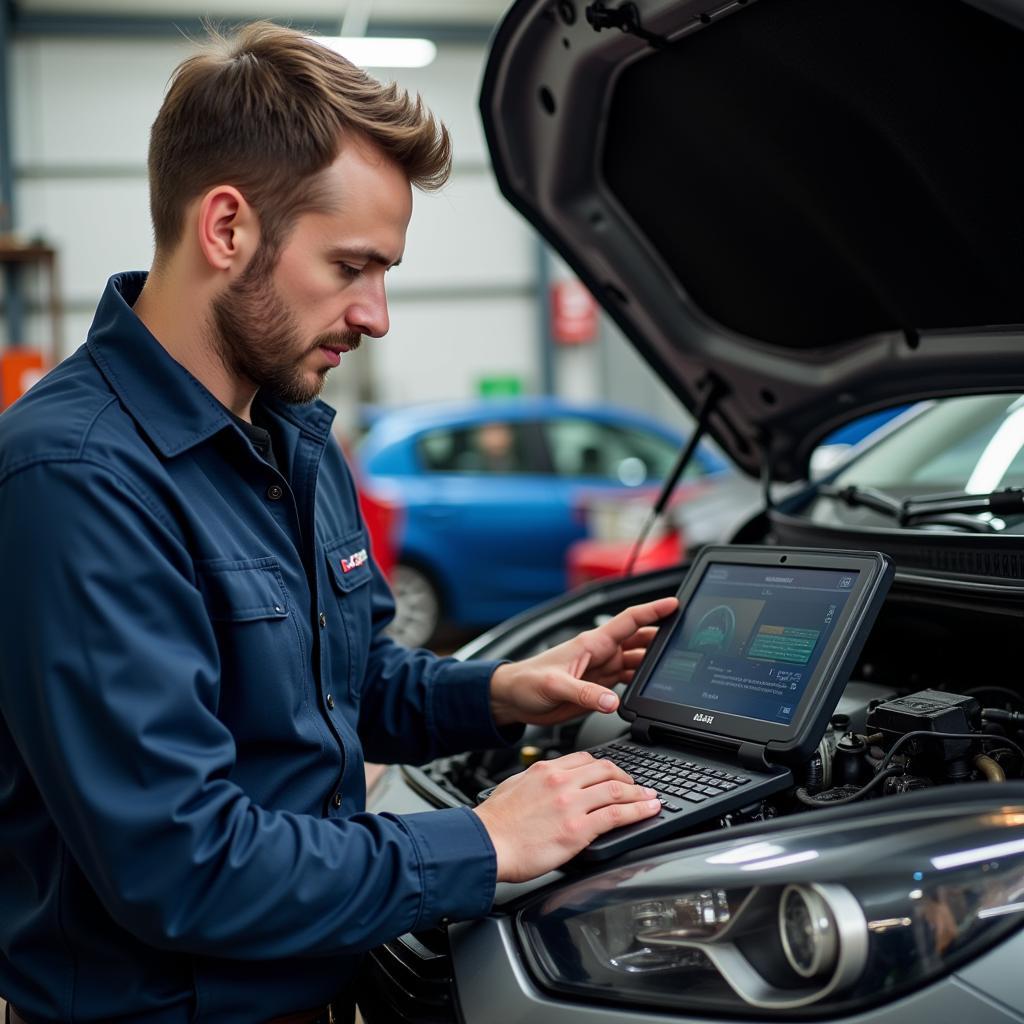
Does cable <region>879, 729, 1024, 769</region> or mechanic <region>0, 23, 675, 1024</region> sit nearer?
mechanic <region>0, 23, 675, 1024</region>

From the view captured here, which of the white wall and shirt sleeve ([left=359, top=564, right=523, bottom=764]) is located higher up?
shirt sleeve ([left=359, top=564, right=523, bottom=764])

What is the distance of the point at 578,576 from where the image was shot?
462 cm

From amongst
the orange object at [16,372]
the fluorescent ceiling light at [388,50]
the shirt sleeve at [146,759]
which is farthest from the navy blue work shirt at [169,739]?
the orange object at [16,372]

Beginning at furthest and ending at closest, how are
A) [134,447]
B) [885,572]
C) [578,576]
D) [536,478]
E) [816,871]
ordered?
[536,478], [578,576], [885,572], [134,447], [816,871]

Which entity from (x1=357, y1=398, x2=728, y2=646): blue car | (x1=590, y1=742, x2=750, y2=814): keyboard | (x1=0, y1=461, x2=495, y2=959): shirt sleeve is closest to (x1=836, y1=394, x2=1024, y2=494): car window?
(x1=590, y1=742, x2=750, y2=814): keyboard

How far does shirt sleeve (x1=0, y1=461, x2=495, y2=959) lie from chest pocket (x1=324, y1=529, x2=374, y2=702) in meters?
0.34

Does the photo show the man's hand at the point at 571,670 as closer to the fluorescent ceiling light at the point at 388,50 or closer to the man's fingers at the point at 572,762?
the man's fingers at the point at 572,762

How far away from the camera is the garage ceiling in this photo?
1085 centimetres

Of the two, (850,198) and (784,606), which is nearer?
(784,606)

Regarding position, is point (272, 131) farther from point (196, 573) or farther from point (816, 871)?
point (816, 871)

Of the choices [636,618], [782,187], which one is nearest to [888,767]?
[636,618]

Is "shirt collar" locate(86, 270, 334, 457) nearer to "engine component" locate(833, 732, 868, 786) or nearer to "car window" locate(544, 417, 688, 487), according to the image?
"engine component" locate(833, 732, 868, 786)

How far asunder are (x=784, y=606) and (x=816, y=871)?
451 mm

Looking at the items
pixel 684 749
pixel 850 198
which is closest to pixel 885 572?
pixel 684 749
